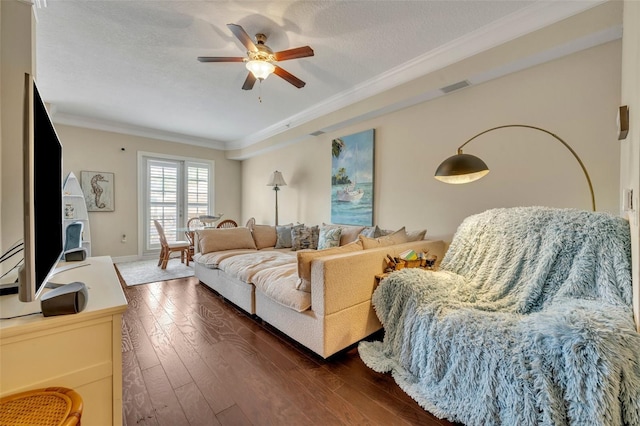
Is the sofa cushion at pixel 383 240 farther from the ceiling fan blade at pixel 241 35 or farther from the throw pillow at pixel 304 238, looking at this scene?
the ceiling fan blade at pixel 241 35

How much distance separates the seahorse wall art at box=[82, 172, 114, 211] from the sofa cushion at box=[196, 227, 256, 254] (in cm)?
270

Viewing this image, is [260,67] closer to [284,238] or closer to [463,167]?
[463,167]

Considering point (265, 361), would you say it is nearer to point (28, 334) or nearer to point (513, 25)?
point (28, 334)

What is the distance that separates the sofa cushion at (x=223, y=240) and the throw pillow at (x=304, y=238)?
594mm

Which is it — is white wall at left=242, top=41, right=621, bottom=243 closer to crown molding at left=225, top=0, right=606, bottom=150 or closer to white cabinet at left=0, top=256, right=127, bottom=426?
crown molding at left=225, top=0, right=606, bottom=150

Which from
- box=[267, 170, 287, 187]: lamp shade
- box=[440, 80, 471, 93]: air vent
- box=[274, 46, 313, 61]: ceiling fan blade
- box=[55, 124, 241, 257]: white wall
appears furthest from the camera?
box=[267, 170, 287, 187]: lamp shade

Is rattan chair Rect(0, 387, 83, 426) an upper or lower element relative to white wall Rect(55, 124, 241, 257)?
lower

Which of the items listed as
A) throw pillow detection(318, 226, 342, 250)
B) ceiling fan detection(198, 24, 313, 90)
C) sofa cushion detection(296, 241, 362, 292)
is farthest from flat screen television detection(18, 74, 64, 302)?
throw pillow detection(318, 226, 342, 250)

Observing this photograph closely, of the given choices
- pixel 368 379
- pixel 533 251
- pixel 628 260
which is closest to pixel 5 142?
pixel 368 379

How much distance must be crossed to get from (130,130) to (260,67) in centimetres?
422

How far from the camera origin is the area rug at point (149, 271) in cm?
388

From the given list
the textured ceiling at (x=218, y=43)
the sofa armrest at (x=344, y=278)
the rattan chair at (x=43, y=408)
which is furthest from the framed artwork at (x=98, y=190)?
the rattan chair at (x=43, y=408)

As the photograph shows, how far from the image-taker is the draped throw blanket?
99 centimetres

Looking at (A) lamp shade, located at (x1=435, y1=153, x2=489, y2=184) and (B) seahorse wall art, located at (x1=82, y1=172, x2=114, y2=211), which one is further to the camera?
(B) seahorse wall art, located at (x1=82, y1=172, x2=114, y2=211)
